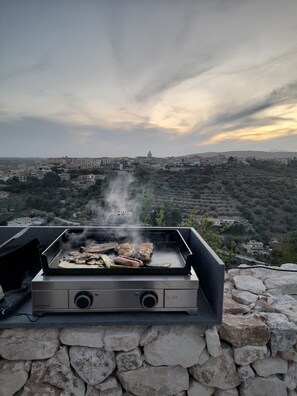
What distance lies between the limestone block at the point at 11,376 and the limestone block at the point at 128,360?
45 centimetres

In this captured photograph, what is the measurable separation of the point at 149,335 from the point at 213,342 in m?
0.31

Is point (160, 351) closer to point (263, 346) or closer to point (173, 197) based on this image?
point (263, 346)

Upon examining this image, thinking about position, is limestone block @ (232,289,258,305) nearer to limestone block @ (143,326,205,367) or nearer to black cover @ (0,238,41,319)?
limestone block @ (143,326,205,367)

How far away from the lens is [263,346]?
144 cm

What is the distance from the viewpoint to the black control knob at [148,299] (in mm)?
1305

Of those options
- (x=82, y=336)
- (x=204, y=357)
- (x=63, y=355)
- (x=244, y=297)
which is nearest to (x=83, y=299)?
(x=82, y=336)

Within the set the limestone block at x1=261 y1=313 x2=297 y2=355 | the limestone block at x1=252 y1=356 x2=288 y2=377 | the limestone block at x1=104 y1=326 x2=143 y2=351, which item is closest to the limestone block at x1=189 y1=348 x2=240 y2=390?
the limestone block at x1=252 y1=356 x2=288 y2=377

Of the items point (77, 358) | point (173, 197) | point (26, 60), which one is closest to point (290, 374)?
point (77, 358)

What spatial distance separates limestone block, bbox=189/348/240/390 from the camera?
142 centimetres

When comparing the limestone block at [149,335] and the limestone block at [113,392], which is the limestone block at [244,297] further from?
the limestone block at [113,392]

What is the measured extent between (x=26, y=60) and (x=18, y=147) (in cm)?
89

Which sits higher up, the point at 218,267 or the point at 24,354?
the point at 218,267

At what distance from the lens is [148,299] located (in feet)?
4.29

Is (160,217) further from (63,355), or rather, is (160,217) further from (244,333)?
(63,355)
